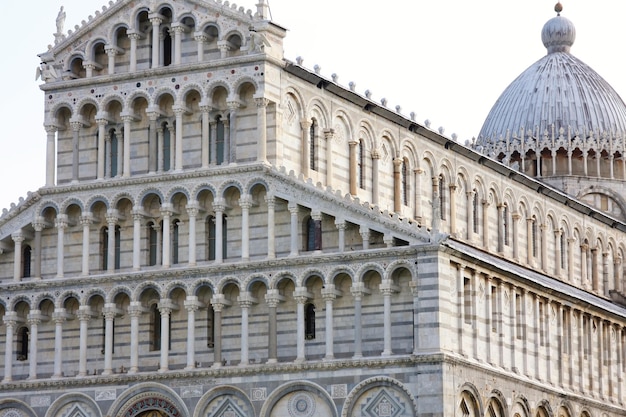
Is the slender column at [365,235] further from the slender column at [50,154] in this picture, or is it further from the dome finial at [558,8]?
the dome finial at [558,8]

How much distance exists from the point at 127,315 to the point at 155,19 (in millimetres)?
9627

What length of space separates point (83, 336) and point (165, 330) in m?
2.92

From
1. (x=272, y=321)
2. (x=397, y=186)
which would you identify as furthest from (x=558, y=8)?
(x=272, y=321)

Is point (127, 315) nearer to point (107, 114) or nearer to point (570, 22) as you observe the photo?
point (107, 114)

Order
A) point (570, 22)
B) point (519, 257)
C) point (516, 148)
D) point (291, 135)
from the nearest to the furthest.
Answer: point (291, 135) → point (519, 257) → point (516, 148) → point (570, 22)

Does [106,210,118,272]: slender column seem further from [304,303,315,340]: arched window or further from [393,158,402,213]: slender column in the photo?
[393,158,402,213]: slender column

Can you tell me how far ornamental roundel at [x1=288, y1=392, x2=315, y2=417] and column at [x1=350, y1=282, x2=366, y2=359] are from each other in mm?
1941

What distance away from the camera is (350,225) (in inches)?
2176

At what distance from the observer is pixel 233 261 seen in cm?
5691

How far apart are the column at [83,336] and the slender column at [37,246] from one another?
2.15 metres

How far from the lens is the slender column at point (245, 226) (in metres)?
56.6

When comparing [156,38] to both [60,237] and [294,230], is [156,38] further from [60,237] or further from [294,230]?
[294,230]

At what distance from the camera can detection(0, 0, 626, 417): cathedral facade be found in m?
54.6

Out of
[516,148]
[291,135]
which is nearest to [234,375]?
[291,135]
